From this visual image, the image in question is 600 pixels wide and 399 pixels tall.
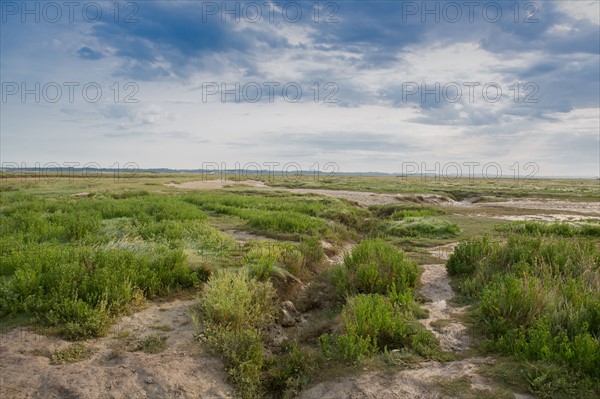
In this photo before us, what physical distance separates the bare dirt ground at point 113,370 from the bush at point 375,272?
155 inches

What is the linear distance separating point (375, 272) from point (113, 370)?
5909mm

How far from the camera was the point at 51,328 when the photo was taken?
713cm

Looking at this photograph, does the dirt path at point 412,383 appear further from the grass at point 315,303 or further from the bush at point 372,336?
the bush at point 372,336

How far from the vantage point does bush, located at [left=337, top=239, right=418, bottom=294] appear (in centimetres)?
984

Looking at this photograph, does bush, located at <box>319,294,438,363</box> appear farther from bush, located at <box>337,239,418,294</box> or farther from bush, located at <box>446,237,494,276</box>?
bush, located at <box>446,237,494,276</box>

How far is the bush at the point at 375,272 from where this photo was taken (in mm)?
9844

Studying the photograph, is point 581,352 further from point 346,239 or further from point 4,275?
point 346,239

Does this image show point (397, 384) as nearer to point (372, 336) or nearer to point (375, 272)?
point (372, 336)

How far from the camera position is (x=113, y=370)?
6.16 m

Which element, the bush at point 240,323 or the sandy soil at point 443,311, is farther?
the sandy soil at point 443,311

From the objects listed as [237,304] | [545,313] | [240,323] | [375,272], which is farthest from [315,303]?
[545,313]

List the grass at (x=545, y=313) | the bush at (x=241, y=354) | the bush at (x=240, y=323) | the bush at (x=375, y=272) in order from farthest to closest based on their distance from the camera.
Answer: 1. the bush at (x=375, y=272)
2. the bush at (x=240, y=323)
3. the bush at (x=241, y=354)
4. the grass at (x=545, y=313)

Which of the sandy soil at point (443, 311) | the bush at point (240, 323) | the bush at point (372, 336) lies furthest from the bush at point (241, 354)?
the sandy soil at point (443, 311)

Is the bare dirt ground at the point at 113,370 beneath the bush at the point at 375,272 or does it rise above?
beneath
